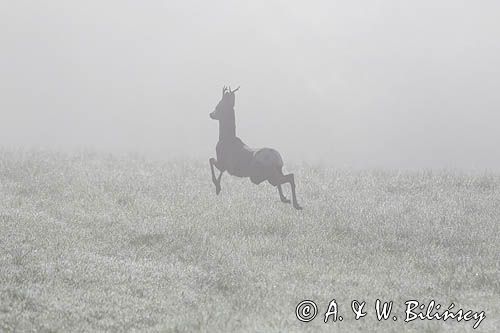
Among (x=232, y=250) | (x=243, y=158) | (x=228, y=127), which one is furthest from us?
(x=232, y=250)

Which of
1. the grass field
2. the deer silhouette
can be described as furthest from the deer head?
the grass field

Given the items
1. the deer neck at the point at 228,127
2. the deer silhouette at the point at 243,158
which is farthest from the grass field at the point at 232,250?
the deer neck at the point at 228,127

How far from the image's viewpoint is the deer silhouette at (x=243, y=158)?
367 inches

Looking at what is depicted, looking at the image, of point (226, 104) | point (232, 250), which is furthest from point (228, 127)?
point (232, 250)

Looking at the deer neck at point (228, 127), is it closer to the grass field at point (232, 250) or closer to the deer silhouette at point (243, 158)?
the deer silhouette at point (243, 158)

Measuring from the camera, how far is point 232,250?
10.4m

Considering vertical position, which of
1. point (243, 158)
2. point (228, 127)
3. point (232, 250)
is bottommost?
point (232, 250)

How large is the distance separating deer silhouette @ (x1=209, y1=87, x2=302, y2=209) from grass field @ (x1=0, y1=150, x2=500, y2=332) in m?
1.23

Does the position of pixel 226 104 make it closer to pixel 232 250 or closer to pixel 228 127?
pixel 228 127

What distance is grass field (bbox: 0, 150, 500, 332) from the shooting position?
8.03 metres

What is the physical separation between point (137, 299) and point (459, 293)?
402 centimetres

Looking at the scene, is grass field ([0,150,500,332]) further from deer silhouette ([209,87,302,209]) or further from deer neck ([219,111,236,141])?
deer neck ([219,111,236,141])

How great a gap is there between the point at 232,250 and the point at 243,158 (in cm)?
153

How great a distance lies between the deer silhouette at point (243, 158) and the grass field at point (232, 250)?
123cm
